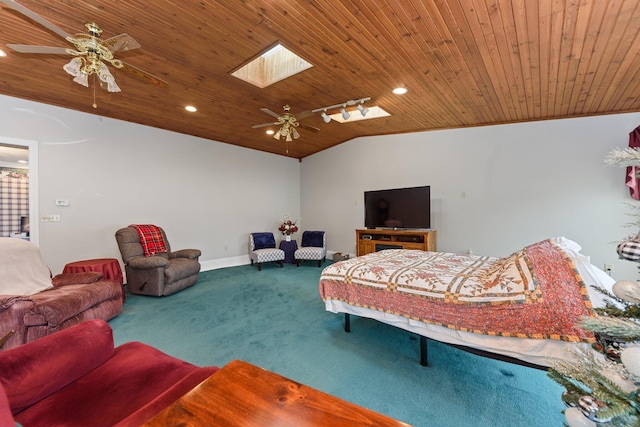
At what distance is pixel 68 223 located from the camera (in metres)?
3.87

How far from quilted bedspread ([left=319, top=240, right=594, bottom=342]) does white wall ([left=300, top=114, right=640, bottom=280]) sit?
8.39 ft

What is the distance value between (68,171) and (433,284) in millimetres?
5226

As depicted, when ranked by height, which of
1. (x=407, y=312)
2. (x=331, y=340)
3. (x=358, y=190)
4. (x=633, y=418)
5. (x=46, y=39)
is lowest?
(x=331, y=340)

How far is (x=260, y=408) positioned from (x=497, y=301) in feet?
5.33

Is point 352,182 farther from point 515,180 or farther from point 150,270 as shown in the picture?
point 150,270

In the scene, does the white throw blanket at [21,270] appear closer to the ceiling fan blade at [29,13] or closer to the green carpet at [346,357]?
the green carpet at [346,357]

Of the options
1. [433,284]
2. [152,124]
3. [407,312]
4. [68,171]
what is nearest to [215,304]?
[407,312]

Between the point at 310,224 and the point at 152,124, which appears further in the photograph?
the point at 310,224

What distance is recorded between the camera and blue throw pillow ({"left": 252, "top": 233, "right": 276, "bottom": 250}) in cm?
579

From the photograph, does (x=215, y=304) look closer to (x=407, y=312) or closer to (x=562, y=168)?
(x=407, y=312)

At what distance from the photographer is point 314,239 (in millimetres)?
6168

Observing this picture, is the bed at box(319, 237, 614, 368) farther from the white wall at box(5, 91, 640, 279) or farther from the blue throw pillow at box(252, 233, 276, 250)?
the blue throw pillow at box(252, 233, 276, 250)

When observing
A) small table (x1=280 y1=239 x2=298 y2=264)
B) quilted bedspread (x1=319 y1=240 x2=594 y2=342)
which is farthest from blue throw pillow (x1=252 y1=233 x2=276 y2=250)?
quilted bedspread (x1=319 y1=240 x2=594 y2=342)

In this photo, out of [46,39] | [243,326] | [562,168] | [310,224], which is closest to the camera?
[46,39]
